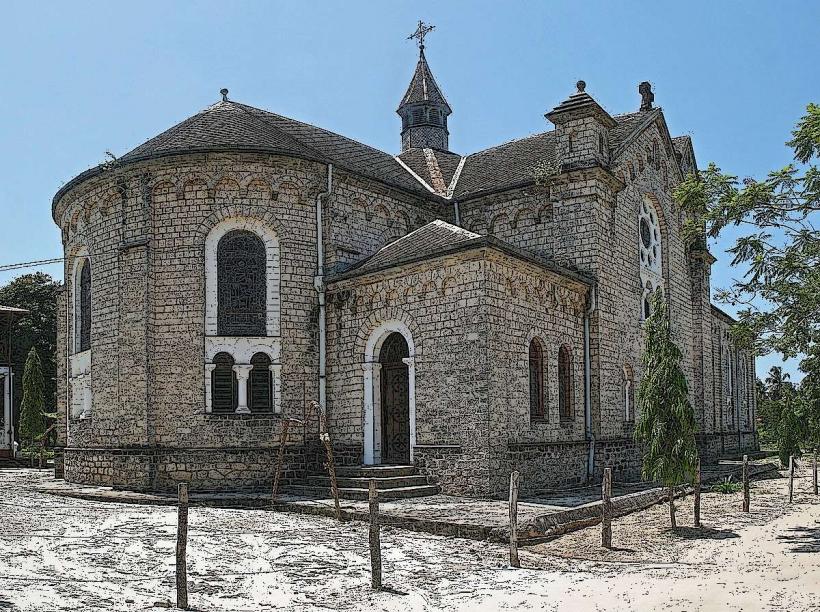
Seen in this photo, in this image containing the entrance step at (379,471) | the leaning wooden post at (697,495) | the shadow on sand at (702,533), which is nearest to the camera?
the shadow on sand at (702,533)

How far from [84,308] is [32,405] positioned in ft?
41.0

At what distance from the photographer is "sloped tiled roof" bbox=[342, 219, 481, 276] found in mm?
18297

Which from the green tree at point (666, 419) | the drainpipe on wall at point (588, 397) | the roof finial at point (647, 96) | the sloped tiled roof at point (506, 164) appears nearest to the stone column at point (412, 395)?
the drainpipe on wall at point (588, 397)

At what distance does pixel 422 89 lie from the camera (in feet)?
109

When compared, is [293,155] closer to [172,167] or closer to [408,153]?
[172,167]

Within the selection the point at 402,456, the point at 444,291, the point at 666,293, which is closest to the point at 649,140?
the point at 666,293

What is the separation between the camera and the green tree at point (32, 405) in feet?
107

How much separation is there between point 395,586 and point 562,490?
31.1ft

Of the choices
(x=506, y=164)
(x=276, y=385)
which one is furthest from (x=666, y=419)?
(x=506, y=164)

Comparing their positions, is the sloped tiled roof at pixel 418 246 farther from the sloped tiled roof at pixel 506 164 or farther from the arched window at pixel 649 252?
the arched window at pixel 649 252

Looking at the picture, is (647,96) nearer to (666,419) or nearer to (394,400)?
(394,400)

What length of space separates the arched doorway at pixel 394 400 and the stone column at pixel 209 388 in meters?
3.91

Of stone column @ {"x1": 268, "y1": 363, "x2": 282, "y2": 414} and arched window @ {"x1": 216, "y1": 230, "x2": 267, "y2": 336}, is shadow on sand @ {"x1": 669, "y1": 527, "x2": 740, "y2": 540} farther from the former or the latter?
arched window @ {"x1": 216, "y1": 230, "x2": 267, "y2": 336}

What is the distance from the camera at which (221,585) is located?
10.2 metres
